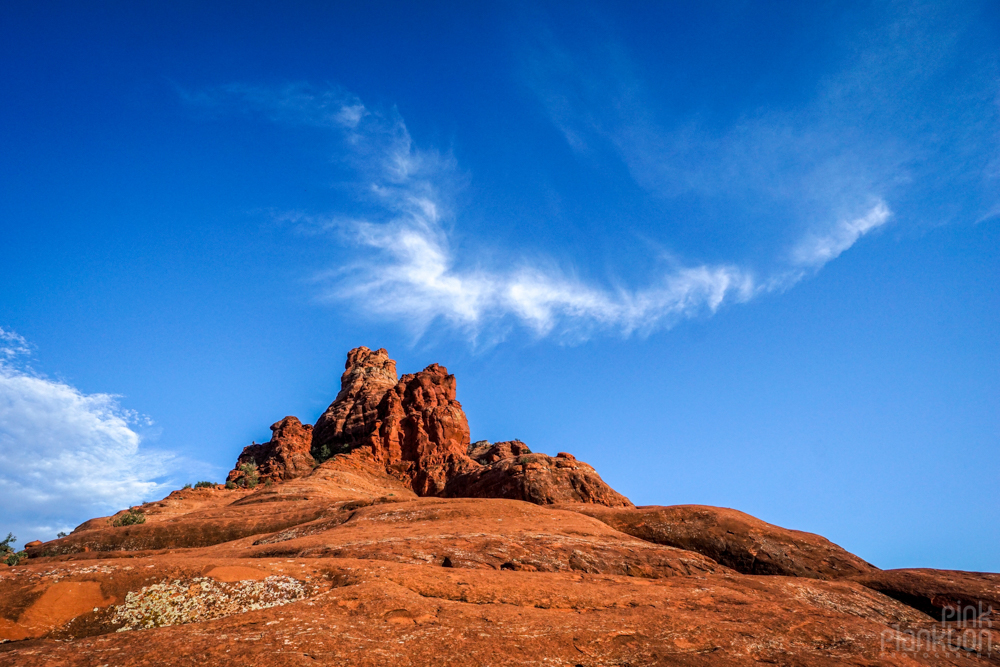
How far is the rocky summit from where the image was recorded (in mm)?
9328

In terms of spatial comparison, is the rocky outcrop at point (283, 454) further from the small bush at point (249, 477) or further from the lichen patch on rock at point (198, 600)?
the lichen patch on rock at point (198, 600)

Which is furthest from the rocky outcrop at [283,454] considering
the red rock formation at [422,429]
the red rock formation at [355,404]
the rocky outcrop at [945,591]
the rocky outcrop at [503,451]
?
the rocky outcrop at [945,591]

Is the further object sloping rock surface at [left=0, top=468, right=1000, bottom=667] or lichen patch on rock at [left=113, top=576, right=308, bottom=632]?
lichen patch on rock at [left=113, top=576, right=308, bottom=632]

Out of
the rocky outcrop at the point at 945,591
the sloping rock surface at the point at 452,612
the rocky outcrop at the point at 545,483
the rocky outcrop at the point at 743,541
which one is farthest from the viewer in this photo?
the rocky outcrop at the point at 545,483

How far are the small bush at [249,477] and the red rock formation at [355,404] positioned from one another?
1150 centimetres

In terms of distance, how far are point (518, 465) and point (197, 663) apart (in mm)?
36039

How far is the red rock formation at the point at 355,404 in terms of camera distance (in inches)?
3622

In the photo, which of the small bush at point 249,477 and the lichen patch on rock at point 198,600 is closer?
the lichen patch on rock at point 198,600

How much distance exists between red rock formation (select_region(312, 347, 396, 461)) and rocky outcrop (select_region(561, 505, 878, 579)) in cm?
7169

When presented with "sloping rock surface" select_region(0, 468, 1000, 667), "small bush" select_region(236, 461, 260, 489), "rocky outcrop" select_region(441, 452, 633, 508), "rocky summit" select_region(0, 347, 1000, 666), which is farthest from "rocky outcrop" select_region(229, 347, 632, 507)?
"sloping rock surface" select_region(0, 468, 1000, 667)

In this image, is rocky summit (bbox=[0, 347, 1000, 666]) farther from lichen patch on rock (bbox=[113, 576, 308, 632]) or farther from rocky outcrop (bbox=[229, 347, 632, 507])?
rocky outcrop (bbox=[229, 347, 632, 507])

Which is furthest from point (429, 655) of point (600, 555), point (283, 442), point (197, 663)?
point (283, 442)

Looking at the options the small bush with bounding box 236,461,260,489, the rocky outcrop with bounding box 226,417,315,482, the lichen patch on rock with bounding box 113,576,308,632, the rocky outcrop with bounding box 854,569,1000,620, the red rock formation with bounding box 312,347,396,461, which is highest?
the red rock formation with bounding box 312,347,396,461

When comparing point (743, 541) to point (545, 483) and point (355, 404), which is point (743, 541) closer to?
point (545, 483)
